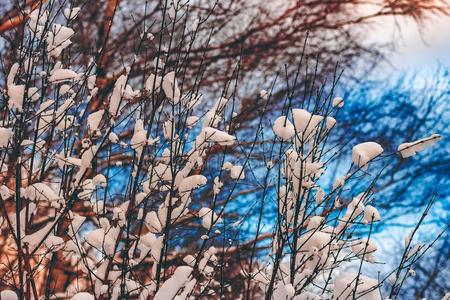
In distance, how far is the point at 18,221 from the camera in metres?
3.28

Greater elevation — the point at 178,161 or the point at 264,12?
the point at 264,12

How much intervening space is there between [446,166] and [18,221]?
10.9 meters

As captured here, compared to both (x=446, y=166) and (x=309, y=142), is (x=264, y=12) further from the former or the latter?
(x=309, y=142)

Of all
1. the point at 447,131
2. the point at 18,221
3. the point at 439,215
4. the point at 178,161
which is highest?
the point at 447,131

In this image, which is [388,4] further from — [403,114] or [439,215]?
[439,215]

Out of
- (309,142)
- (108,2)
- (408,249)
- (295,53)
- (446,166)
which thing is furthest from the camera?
(446,166)

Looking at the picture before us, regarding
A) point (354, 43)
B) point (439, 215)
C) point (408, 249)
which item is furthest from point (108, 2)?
point (439, 215)

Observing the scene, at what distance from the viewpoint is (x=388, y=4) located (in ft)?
36.0

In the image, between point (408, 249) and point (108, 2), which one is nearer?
point (408, 249)

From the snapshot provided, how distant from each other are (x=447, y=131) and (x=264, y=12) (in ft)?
16.8

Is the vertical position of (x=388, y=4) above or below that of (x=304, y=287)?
above

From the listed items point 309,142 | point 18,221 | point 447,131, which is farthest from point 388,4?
point 18,221

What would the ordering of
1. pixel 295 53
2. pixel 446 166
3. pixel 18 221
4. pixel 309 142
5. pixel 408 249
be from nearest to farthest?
1. pixel 18 221
2. pixel 408 249
3. pixel 309 142
4. pixel 295 53
5. pixel 446 166

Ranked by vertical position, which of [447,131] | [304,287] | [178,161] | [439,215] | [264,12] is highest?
[264,12]
